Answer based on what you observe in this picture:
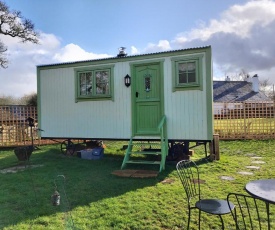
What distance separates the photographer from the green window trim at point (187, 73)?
601 cm

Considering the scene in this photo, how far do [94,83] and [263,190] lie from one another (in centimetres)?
586

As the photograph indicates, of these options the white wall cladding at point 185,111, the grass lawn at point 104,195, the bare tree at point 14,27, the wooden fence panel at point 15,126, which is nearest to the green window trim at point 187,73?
the white wall cladding at point 185,111

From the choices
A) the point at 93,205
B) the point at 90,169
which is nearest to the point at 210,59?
the point at 90,169

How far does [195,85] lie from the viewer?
6031 millimetres

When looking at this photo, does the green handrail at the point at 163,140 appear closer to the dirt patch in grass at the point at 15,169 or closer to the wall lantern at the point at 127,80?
the wall lantern at the point at 127,80

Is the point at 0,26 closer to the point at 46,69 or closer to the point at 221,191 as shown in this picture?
the point at 46,69

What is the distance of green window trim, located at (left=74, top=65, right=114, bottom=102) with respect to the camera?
7.02 meters

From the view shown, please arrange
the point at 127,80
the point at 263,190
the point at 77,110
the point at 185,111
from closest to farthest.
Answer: the point at 263,190, the point at 185,111, the point at 127,80, the point at 77,110

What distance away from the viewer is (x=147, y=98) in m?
6.57

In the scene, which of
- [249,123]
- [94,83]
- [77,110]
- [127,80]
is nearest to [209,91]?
[127,80]

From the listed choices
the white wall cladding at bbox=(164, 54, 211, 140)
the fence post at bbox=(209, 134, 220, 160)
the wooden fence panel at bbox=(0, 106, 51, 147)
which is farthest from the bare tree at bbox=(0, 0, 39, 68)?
the fence post at bbox=(209, 134, 220, 160)

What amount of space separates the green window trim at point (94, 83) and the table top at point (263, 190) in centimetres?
521

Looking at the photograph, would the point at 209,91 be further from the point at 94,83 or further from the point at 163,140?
the point at 94,83

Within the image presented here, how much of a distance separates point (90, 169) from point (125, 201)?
2324mm
